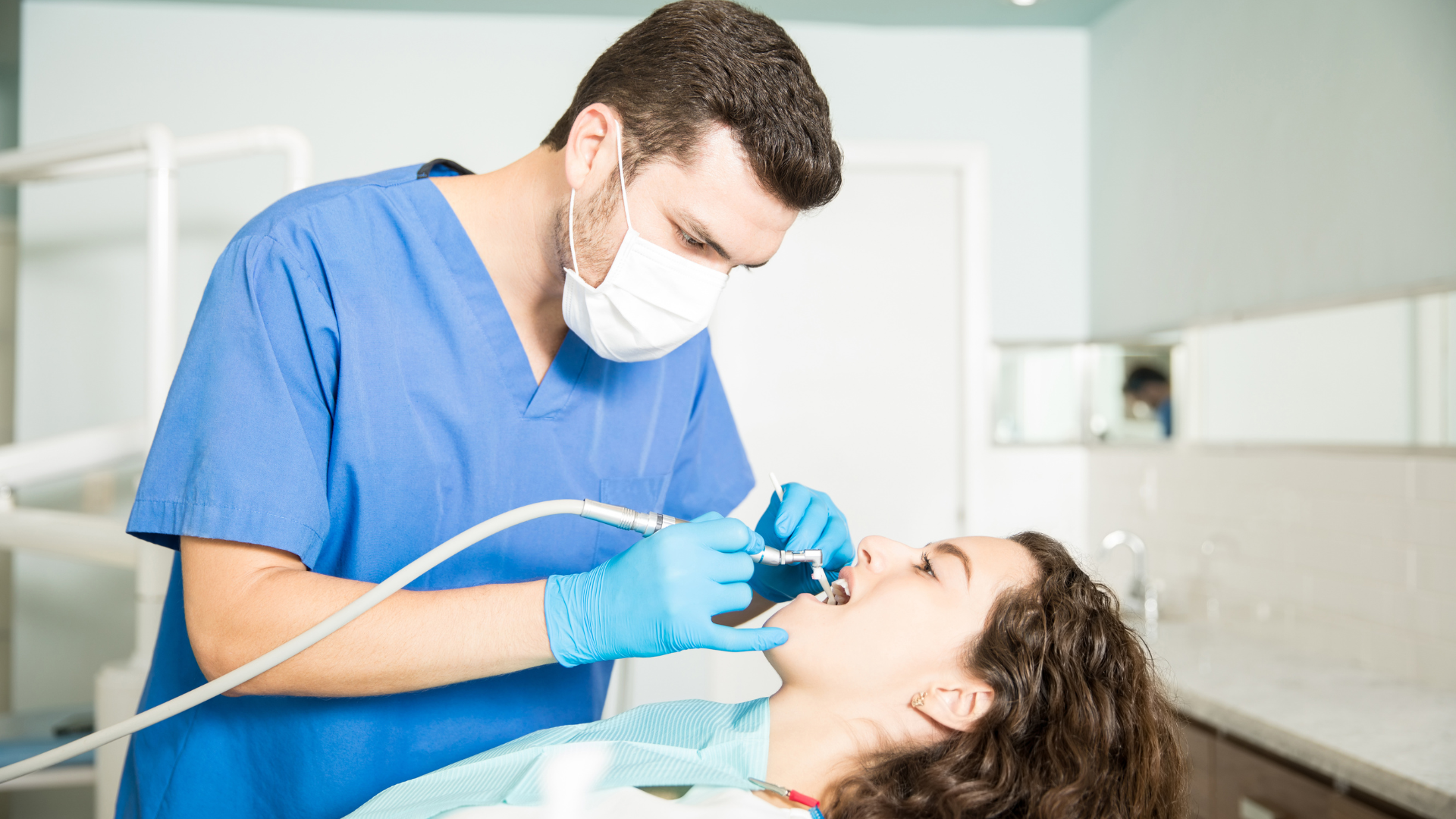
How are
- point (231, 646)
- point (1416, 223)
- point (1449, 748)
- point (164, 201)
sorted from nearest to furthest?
point (231, 646), point (1449, 748), point (164, 201), point (1416, 223)

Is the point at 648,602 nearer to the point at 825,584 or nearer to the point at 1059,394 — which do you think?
the point at 825,584

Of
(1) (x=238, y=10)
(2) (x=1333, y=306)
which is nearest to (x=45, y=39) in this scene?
(1) (x=238, y=10)

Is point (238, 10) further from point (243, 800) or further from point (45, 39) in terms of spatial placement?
point (243, 800)

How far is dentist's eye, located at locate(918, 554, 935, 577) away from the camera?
47.9 inches

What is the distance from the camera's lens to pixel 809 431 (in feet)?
10.2

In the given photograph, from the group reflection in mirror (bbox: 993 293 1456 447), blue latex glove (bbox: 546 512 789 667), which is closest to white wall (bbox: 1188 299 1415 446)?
reflection in mirror (bbox: 993 293 1456 447)

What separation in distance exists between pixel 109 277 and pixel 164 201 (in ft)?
4.77

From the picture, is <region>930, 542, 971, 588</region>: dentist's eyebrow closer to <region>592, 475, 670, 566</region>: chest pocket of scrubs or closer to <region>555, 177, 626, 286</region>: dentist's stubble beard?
<region>592, 475, 670, 566</region>: chest pocket of scrubs

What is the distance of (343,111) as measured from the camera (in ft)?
9.70

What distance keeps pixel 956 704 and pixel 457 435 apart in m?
0.70

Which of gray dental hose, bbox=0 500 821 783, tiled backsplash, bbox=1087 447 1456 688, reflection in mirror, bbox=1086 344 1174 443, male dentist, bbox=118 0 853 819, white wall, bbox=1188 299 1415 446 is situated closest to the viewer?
gray dental hose, bbox=0 500 821 783

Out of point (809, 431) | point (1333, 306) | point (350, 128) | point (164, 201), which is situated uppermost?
point (350, 128)

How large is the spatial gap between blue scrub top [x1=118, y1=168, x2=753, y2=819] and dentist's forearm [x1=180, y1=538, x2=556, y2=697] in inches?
1.8

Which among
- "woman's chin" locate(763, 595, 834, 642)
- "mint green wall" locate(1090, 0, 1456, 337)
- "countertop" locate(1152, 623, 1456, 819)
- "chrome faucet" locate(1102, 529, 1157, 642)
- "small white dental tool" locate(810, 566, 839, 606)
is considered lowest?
"countertop" locate(1152, 623, 1456, 819)
